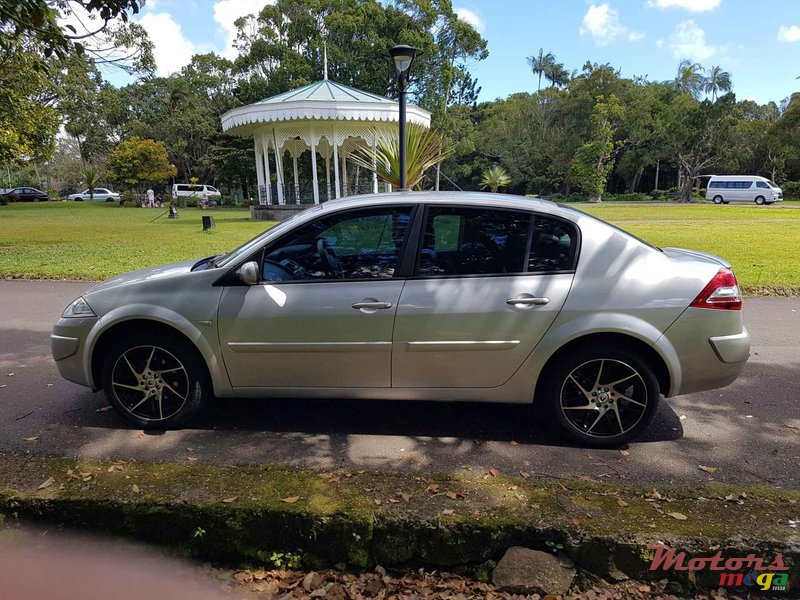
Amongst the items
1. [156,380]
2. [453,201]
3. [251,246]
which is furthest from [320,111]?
[156,380]

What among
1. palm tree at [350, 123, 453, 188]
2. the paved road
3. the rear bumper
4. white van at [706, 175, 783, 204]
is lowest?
the paved road

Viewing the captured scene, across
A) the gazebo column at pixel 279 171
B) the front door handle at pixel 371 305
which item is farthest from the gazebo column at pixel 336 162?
the front door handle at pixel 371 305

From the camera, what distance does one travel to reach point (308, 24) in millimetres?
37406

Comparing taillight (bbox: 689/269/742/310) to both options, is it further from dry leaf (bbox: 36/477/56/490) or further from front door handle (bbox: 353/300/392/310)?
dry leaf (bbox: 36/477/56/490)

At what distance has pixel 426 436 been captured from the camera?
12.7 ft

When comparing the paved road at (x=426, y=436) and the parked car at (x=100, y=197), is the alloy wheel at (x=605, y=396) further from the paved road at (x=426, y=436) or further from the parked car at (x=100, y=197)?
the parked car at (x=100, y=197)

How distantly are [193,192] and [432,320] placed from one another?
49.8m

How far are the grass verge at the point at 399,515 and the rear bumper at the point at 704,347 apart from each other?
879 mm

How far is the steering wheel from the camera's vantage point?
375 cm

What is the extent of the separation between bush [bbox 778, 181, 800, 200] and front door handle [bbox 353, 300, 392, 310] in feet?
188

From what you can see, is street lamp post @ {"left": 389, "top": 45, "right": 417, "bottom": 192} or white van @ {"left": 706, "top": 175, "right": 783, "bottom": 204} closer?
street lamp post @ {"left": 389, "top": 45, "right": 417, "bottom": 192}

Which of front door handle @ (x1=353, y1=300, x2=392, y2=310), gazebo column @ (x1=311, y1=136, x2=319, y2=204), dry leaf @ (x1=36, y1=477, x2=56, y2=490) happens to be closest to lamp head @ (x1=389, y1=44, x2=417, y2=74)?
front door handle @ (x1=353, y1=300, x2=392, y2=310)

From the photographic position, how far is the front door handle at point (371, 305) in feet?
11.8

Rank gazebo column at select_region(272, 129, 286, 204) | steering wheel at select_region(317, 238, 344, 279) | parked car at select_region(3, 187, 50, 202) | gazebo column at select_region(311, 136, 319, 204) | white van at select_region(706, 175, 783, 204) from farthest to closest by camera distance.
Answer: parked car at select_region(3, 187, 50, 202)
white van at select_region(706, 175, 783, 204)
gazebo column at select_region(272, 129, 286, 204)
gazebo column at select_region(311, 136, 319, 204)
steering wheel at select_region(317, 238, 344, 279)
